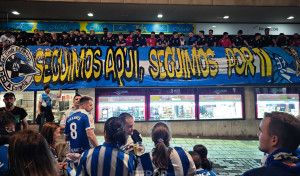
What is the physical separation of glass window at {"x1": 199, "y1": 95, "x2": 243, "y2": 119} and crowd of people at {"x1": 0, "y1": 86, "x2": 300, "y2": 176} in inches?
287

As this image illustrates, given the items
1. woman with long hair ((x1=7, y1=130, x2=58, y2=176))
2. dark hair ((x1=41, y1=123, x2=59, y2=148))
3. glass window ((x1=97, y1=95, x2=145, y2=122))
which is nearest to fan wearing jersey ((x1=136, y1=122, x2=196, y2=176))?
woman with long hair ((x1=7, y1=130, x2=58, y2=176))

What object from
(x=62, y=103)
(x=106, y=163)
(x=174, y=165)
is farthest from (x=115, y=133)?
(x=62, y=103)

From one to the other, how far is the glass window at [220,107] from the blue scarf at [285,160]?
31.3ft

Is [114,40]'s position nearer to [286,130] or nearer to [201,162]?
[201,162]

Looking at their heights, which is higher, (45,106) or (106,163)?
(45,106)

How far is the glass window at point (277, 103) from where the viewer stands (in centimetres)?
1116

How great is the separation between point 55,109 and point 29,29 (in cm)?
727

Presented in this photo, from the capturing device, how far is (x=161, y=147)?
9.43 ft

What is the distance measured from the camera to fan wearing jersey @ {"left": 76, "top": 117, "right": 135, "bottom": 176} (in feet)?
8.32

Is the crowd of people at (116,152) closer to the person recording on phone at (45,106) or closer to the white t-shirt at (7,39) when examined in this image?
the person recording on phone at (45,106)

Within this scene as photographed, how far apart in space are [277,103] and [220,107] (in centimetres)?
338

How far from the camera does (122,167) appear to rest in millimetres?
2541

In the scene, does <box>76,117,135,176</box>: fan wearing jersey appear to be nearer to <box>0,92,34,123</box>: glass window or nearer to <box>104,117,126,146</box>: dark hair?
<box>104,117,126,146</box>: dark hair

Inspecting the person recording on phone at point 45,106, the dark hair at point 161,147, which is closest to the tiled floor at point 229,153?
the person recording on phone at point 45,106
